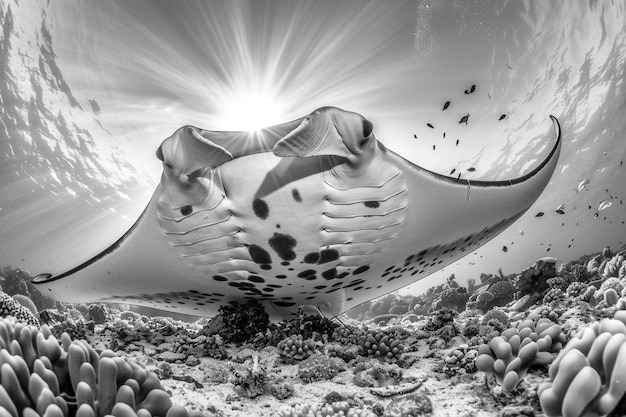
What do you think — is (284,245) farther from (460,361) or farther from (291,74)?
(291,74)

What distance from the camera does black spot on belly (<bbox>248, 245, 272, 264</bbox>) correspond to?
2.94 metres

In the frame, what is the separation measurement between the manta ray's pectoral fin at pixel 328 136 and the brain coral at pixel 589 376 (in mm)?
1701

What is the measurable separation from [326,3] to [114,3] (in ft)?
25.5

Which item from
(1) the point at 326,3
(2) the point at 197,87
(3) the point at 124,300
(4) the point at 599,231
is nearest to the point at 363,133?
(3) the point at 124,300

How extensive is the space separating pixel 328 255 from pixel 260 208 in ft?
2.76

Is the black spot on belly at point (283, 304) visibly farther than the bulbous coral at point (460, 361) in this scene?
Yes

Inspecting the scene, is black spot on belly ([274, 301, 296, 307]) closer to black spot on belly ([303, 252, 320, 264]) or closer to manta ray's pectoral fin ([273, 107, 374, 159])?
black spot on belly ([303, 252, 320, 264])

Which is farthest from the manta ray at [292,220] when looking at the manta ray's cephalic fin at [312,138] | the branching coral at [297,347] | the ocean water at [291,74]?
the ocean water at [291,74]

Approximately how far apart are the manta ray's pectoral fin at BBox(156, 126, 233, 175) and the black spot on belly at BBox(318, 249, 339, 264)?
136 cm

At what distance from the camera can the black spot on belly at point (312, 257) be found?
2.99 meters

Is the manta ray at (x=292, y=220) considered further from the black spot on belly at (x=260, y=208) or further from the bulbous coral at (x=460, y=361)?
the bulbous coral at (x=460, y=361)

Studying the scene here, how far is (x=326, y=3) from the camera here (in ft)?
39.7

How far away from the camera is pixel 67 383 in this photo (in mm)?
1997

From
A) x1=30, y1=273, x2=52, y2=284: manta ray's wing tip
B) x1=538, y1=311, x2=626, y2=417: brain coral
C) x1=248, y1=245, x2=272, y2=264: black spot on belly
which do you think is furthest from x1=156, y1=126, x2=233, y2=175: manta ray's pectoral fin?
x1=30, y1=273, x2=52, y2=284: manta ray's wing tip
